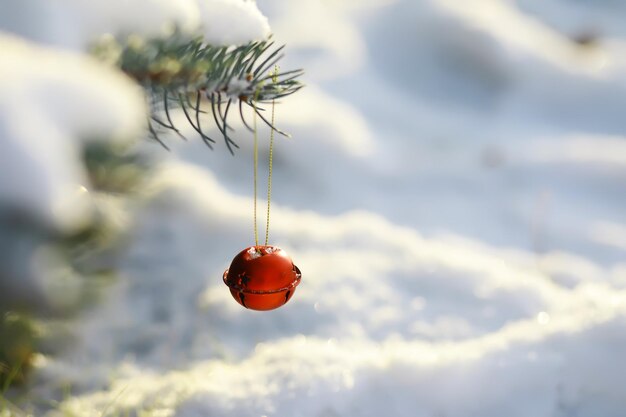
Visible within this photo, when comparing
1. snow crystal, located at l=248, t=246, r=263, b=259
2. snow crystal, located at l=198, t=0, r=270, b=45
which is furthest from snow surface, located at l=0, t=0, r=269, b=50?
snow crystal, located at l=248, t=246, r=263, b=259

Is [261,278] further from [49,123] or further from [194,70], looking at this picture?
[49,123]

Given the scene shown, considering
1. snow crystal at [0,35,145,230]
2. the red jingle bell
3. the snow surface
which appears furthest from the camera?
the red jingle bell

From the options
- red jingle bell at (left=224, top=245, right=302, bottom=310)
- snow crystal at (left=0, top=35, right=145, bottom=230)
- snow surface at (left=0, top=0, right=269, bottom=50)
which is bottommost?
snow crystal at (left=0, top=35, right=145, bottom=230)

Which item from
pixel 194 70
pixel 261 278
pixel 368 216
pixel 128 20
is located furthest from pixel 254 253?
pixel 368 216

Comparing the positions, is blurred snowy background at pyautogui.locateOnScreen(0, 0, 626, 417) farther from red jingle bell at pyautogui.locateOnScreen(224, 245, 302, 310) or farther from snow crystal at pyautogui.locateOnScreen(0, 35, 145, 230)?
red jingle bell at pyautogui.locateOnScreen(224, 245, 302, 310)

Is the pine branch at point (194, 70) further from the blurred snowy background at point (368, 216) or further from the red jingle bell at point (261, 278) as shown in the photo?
the red jingle bell at point (261, 278)

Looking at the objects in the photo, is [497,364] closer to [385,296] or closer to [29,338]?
[385,296]
